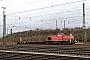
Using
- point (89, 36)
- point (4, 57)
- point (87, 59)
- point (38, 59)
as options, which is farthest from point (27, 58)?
point (89, 36)

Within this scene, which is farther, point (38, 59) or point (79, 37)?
point (79, 37)

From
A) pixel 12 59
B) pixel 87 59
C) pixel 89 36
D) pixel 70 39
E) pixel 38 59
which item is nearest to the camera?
pixel 87 59

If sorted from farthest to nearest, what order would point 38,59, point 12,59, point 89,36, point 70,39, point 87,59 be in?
1. point 89,36
2. point 70,39
3. point 12,59
4. point 38,59
5. point 87,59

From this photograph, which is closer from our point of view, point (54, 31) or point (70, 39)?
point (70, 39)

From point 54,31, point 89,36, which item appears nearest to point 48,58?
point 89,36

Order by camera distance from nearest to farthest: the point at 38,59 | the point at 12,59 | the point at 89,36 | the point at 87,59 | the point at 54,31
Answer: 1. the point at 87,59
2. the point at 38,59
3. the point at 12,59
4. the point at 89,36
5. the point at 54,31

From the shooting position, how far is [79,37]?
50.9 meters

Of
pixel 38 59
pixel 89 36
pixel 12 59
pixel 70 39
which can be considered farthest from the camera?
pixel 89 36

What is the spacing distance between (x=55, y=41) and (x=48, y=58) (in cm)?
2643

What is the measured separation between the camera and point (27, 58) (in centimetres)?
1543

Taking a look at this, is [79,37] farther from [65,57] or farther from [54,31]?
[65,57]

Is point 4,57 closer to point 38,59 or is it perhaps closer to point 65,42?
point 38,59

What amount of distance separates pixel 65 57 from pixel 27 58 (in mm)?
2750

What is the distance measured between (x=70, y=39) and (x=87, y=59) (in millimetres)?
26082
